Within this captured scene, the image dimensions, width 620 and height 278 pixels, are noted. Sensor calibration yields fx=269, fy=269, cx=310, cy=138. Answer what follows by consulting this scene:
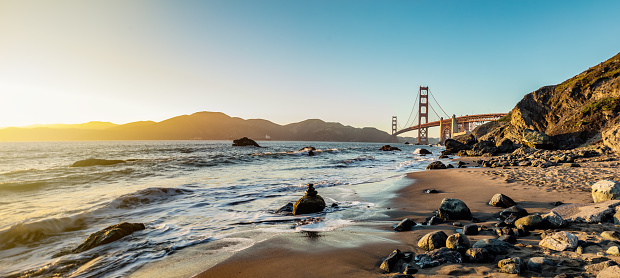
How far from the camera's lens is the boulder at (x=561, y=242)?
9.86ft

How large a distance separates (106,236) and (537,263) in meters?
6.09

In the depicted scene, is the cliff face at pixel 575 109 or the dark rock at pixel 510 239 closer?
the dark rock at pixel 510 239

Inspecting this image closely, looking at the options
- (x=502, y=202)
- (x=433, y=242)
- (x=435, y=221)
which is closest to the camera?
(x=433, y=242)

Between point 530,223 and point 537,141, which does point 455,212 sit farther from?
point 537,141

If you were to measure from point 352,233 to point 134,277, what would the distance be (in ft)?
10.2

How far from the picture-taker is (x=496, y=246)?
3.13 metres

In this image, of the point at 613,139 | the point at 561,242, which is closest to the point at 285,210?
the point at 561,242

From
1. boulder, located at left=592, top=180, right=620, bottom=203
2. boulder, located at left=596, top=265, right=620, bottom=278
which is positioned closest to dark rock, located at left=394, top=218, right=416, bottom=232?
boulder, located at left=596, top=265, right=620, bottom=278

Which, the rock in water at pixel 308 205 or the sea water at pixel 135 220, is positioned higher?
the rock in water at pixel 308 205

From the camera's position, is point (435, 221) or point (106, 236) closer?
point (106, 236)

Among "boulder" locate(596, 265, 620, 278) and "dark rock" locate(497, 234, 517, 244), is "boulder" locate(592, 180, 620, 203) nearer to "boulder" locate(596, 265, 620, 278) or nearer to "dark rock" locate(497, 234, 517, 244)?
"dark rock" locate(497, 234, 517, 244)

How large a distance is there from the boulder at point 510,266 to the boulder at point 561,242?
0.84 m

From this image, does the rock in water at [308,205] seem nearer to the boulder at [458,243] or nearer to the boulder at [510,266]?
the boulder at [458,243]

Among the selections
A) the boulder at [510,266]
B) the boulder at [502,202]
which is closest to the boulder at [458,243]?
the boulder at [510,266]
